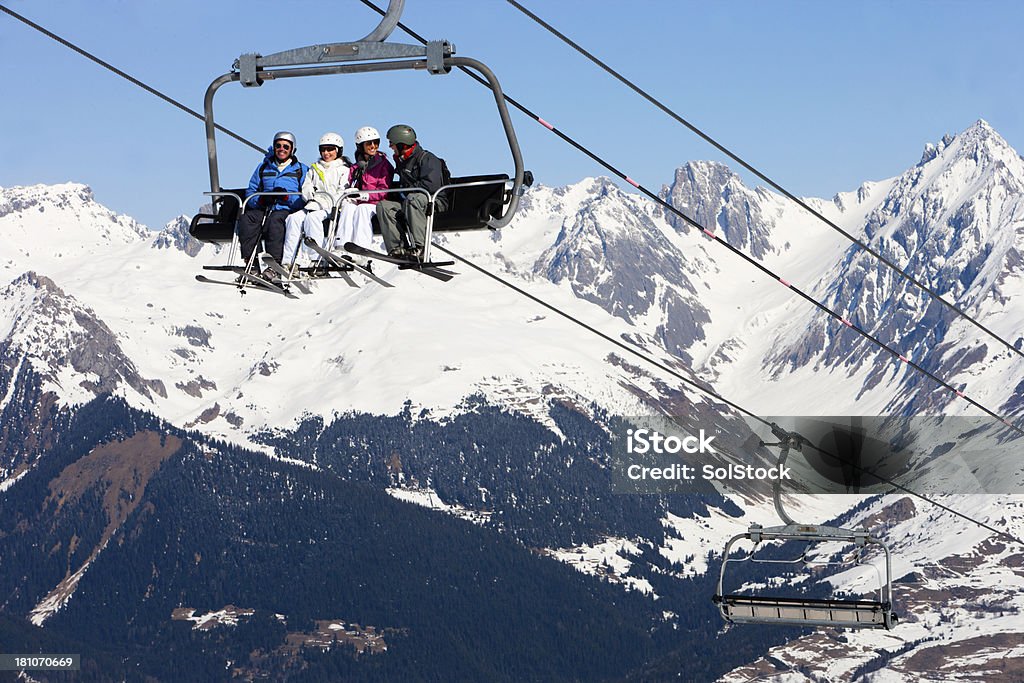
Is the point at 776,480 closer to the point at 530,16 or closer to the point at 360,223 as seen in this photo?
the point at 360,223

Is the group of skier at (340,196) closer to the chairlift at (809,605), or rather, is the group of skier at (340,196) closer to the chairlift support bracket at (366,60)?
the chairlift support bracket at (366,60)

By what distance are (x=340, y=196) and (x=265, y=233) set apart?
4.75ft

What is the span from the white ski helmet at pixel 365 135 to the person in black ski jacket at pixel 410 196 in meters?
0.77

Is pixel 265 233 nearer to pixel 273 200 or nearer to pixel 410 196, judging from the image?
pixel 273 200

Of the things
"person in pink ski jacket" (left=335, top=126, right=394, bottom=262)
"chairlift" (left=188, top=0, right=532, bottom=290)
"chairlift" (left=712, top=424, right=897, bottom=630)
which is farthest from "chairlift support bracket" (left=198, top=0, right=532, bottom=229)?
"chairlift" (left=712, top=424, right=897, bottom=630)

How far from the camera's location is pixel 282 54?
74.2ft

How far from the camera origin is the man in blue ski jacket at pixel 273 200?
93.2 ft

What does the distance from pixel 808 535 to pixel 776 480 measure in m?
1.36

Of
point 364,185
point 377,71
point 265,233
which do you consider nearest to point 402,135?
point 364,185

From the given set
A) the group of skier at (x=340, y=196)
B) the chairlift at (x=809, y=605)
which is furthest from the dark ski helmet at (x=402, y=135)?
the chairlift at (x=809, y=605)

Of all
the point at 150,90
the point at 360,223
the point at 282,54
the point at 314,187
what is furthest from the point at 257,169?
the point at 282,54

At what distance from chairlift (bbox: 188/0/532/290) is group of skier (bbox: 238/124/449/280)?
285mm

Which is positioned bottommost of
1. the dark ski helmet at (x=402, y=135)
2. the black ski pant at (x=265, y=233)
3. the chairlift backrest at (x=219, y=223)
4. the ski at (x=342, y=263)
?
the ski at (x=342, y=263)

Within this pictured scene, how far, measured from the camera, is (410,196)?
2777cm
